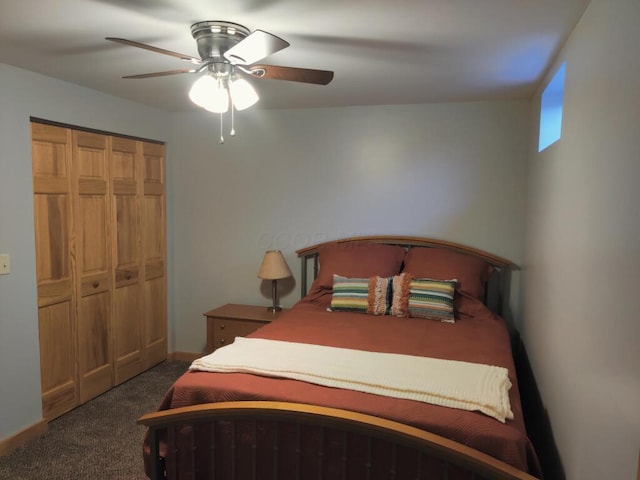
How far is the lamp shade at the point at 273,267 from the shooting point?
348cm

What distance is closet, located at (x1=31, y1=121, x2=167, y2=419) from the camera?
9.20 ft

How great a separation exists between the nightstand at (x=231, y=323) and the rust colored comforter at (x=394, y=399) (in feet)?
1.73

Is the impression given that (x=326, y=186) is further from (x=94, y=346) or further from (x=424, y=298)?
(x=94, y=346)

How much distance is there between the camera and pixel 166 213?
12.8 feet

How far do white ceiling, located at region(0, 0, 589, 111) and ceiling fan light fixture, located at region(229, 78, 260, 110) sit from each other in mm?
248

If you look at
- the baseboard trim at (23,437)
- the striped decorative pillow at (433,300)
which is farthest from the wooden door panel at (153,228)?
the striped decorative pillow at (433,300)

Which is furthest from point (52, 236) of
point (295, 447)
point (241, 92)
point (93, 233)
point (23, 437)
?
point (295, 447)

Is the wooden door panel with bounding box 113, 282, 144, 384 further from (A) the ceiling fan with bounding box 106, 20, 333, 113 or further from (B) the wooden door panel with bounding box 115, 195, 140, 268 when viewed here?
(A) the ceiling fan with bounding box 106, 20, 333, 113

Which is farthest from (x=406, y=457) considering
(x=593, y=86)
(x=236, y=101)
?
(x=236, y=101)

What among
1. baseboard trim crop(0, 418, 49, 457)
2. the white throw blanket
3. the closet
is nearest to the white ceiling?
the closet

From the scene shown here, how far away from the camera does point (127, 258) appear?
11.4ft

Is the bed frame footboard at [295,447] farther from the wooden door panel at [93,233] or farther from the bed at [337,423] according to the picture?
the wooden door panel at [93,233]

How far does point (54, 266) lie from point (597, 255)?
9.41 ft

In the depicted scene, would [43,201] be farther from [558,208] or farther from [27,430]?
[558,208]
